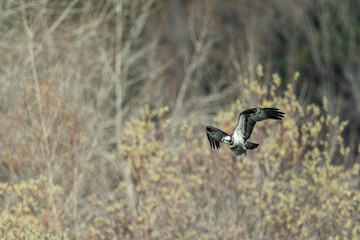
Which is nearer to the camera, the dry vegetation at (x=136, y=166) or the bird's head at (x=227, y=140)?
the bird's head at (x=227, y=140)

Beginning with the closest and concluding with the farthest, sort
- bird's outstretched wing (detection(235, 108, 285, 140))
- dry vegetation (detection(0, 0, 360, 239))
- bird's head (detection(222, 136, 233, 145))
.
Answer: bird's outstretched wing (detection(235, 108, 285, 140))
bird's head (detection(222, 136, 233, 145))
dry vegetation (detection(0, 0, 360, 239))

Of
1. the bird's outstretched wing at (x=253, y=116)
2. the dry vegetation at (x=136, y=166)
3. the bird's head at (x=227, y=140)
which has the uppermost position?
the dry vegetation at (x=136, y=166)

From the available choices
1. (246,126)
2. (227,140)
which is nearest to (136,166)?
(227,140)

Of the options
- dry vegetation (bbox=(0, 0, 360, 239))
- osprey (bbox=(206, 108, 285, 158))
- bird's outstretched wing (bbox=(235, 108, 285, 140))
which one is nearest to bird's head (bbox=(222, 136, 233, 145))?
osprey (bbox=(206, 108, 285, 158))

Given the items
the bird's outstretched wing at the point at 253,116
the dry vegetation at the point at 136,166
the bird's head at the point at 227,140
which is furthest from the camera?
the dry vegetation at the point at 136,166

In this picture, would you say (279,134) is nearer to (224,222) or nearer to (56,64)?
(224,222)

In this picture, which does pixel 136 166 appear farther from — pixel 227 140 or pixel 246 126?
pixel 246 126

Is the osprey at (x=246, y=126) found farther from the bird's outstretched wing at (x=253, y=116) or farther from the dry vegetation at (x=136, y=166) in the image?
the dry vegetation at (x=136, y=166)

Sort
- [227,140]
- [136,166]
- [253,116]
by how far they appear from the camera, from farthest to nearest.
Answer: [136,166] < [227,140] < [253,116]

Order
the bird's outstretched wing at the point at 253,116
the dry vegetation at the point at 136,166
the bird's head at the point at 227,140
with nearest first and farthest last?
the bird's outstretched wing at the point at 253,116, the bird's head at the point at 227,140, the dry vegetation at the point at 136,166

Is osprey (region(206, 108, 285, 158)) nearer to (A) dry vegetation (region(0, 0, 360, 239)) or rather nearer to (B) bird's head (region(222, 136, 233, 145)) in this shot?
(B) bird's head (region(222, 136, 233, 145))

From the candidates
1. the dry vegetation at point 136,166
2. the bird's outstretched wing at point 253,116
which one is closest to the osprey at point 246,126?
the bird's outstretched wing at point 253,116

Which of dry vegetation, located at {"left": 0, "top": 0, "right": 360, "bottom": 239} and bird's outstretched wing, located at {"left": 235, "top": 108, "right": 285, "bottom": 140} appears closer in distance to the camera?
bird's outstretched wing, located at {"left": 235, "top": 108, "right": 285, "bottom": 140}

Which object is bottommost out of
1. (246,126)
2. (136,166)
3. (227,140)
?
(227,140)
